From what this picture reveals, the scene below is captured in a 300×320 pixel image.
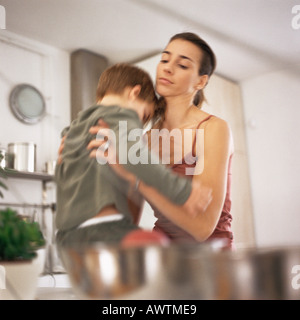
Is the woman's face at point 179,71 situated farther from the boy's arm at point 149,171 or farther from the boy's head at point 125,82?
the boy's arm at point 149,171

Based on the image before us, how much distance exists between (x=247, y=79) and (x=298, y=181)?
10.3 inches

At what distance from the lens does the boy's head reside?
1.58ft

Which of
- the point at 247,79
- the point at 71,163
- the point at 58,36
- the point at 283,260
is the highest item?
the point at 58,36

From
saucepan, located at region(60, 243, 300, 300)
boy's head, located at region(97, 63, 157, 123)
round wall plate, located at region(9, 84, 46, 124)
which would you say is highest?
round wall plate, located at region(9, 84, 46, 124)

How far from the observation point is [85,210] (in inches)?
16.0

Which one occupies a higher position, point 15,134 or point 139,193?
point 15,134

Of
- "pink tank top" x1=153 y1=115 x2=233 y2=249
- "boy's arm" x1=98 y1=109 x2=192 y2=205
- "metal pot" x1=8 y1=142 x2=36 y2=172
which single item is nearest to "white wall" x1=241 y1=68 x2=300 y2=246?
"pink tank top" x1=153 y1=115 x2=233 y2=249

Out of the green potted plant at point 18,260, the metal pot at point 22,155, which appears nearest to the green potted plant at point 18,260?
the green potted plant at point 18,260

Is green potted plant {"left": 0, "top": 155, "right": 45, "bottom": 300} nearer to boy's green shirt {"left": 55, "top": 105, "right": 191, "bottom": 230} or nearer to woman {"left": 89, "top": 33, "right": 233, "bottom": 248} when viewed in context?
boy's green shirt {"left": 55, "top": 105, "right": 191, "bottom": 230}

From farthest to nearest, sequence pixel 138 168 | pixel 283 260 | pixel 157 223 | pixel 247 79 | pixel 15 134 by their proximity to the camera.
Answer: pixel 15 134 → pixel 247 79 → pixel 157 223 → pixel 138 168 → pixel 283 260

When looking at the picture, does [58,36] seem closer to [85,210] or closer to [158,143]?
[158,143]

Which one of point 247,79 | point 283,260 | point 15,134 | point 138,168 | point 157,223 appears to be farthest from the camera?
point 15,134

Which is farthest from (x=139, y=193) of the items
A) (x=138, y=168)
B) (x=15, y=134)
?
(x=15, y=134)

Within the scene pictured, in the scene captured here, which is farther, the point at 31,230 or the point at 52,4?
the point at 52,4
